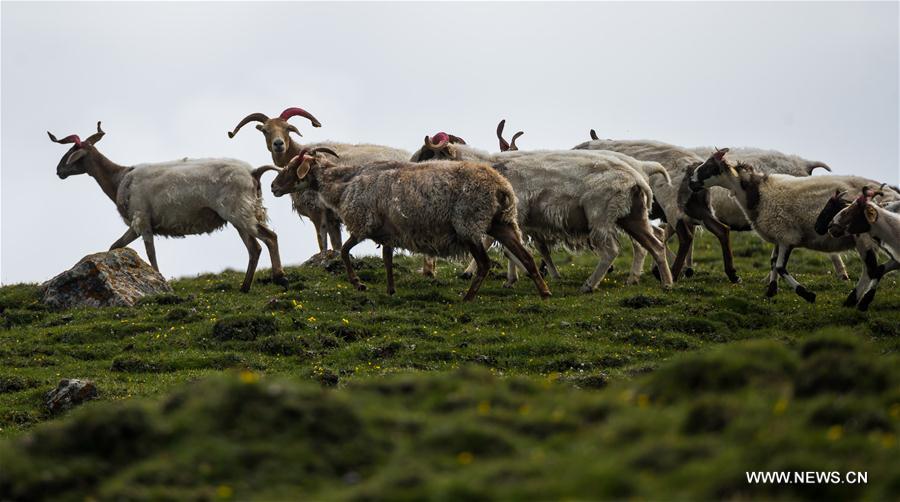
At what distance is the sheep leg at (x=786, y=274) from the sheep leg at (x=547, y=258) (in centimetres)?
481

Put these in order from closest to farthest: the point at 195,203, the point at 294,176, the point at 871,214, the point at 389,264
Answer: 1. the point at 871,214
2. the point at 389,264
3. the point at 294,176
4. the point at 195,203

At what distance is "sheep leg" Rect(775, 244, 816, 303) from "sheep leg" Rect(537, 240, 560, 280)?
4808 mm

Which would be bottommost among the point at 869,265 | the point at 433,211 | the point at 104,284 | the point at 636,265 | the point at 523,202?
the point at 636,265

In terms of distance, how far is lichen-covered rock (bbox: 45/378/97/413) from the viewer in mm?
18578

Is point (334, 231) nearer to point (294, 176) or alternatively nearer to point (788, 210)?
point (294, 176)

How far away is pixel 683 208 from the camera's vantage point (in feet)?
81.9

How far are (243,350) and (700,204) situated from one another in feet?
31.5

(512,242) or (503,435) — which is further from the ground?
(503,435)

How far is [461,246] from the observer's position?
2294 cm

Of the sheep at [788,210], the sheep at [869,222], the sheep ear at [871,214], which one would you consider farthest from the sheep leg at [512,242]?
the sheep ear at [871,214]

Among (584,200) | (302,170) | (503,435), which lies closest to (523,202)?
(584,200)

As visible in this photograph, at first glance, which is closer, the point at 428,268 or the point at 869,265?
the point at 869,265

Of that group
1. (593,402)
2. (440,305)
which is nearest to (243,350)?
(440,305)

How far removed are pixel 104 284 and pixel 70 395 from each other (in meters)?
6.00
